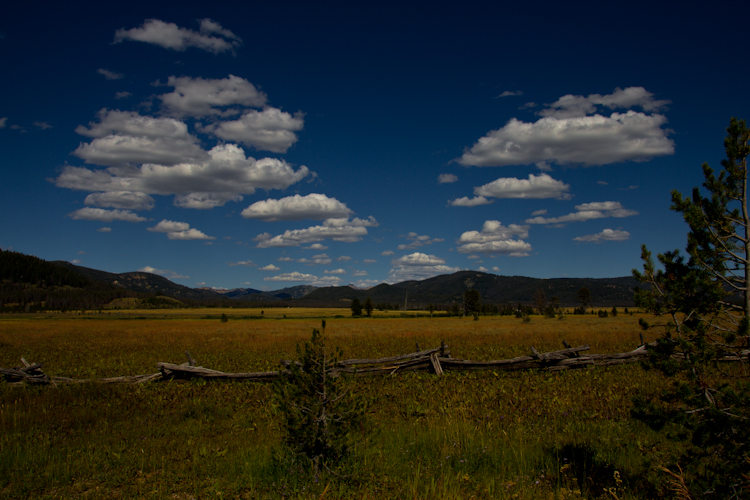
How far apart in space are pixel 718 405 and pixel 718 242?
5.44ft

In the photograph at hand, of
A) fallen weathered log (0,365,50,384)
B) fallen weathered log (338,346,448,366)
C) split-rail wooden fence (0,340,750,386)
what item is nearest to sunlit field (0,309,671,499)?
split-rail wooden fence (0,340,750,386)

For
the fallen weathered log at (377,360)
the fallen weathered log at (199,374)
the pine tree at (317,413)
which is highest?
the pine tree at (317,413)

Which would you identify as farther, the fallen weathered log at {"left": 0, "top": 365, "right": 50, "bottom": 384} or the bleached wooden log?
the bleached wooden log

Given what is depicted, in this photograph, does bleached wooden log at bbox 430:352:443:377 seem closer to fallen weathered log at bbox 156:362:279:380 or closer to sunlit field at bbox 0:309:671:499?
sunlit field at bbox 0:309:671:499

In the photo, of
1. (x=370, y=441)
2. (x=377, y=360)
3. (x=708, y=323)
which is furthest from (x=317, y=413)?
(x=377, y=360)

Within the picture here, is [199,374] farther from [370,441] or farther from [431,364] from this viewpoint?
[370,441]

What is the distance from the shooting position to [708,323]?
385 centimetres

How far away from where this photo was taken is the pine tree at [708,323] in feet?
11.3

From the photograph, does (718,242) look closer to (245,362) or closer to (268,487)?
(268,487)

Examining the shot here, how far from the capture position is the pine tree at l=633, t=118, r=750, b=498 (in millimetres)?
3443

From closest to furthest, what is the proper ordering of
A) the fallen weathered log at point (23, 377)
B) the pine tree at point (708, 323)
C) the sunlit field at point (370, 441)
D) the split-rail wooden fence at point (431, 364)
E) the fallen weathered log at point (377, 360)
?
1. the pine tree at point (708, 323)
2. the sunlit field at point (370, 441)
3. the fallen weathered log at point (23, 377)
4. the split-rail wooden fence at point (431, 364)
5. the fallen weathered log at point (377, 360)

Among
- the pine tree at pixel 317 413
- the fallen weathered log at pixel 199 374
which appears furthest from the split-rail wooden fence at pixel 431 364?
the pine tree at pixel 317 413

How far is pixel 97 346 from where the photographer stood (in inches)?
941

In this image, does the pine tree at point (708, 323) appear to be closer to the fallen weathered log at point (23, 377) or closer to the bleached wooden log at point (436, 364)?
the bleached wooden log at point (436, 364)
